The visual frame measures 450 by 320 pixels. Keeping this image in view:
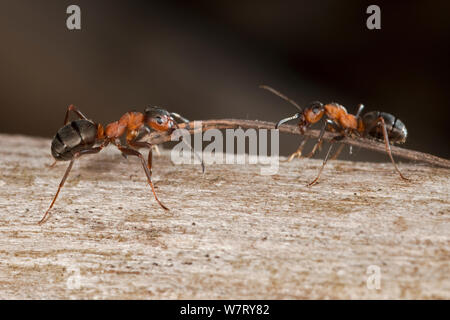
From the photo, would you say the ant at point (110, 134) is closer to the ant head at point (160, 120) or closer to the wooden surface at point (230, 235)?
the ant head at point (160, 120)

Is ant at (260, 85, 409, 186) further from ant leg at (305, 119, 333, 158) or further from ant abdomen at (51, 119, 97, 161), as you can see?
ant abdomen at (51, 119, 97, 161)

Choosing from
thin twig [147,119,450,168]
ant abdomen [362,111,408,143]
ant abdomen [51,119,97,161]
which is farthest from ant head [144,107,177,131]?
ant abdomen [362,111,408,143]

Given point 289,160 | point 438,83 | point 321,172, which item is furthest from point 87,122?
point 438,83

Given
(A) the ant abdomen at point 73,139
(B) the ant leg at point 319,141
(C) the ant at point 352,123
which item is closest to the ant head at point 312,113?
(C) the ant at point 352,123

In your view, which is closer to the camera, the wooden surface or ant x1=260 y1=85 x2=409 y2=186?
the wooden surface

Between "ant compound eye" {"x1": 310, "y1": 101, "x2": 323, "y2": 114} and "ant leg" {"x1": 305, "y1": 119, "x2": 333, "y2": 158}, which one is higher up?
"ant compound eye" {"x1": 310, "y1": 101, "x2": 323, "y2": 114}

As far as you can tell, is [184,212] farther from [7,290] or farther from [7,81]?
[7,81]
